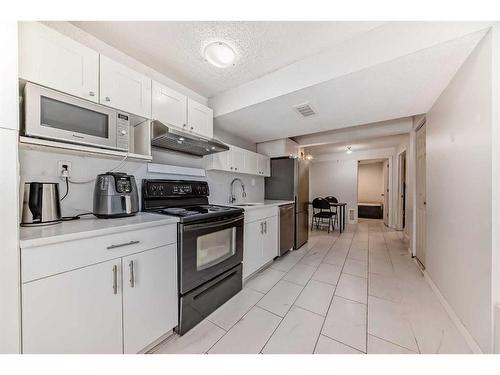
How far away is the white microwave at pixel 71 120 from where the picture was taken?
1.03 meters

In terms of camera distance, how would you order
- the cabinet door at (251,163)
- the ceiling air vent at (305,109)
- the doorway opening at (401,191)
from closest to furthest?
1. the ceiling air vent at (305,109)
2. the cabinet door at (251,163)
3. the doorway opening at (401,191)

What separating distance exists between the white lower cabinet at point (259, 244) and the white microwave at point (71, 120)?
5.18 ft

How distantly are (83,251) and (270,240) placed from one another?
7.17 feet

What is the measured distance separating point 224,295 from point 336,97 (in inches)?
90.1

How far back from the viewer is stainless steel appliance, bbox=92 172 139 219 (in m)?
1.35

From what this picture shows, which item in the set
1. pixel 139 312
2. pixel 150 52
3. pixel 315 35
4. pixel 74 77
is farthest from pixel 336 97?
pixel 139 312

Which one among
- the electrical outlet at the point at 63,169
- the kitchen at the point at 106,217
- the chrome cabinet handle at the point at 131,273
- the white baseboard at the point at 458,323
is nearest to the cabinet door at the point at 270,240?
the kitchen at the point at 106,217

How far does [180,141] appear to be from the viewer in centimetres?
180

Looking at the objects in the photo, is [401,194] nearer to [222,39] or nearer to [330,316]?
[330,316]

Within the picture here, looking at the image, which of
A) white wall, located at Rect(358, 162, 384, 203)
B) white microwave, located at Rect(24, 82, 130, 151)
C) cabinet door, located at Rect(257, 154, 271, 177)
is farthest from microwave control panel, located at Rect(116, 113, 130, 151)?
white wall, located at Rect(358, 162, 384, 203)

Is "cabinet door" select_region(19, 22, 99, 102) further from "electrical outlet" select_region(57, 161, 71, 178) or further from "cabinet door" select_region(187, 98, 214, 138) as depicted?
"cabinet door" select_region(187, 98, 214, 138)

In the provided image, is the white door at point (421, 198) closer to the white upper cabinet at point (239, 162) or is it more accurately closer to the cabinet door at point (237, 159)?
the white upper cabinet at point (239, 162)
